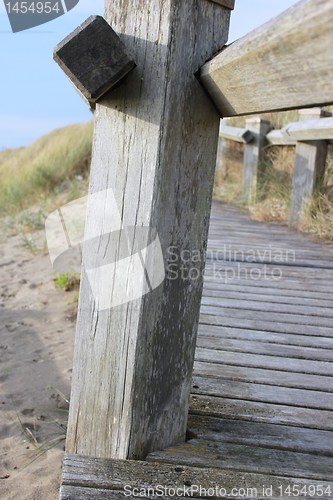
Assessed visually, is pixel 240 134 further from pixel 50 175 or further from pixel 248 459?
pixel 248 459

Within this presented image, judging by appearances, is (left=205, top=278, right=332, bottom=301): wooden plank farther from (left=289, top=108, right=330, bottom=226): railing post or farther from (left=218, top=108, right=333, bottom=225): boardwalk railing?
(left=289, top=108, right=330, bottom=226): railing post

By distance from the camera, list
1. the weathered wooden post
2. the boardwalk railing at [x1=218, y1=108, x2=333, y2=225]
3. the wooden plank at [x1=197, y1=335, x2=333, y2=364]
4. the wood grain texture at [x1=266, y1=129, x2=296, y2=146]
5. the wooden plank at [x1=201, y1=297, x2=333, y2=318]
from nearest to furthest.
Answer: the weathered wooden post
the wooden plank at [x1=197, y1=335, x2=333, y2=364]
the wooden plank at [x1=201, y1=297, x2=333, y2=318]
the boardwalk railing at [x1=218, y1=108, x2=333, y2=225]
the wood grain texture at [x1=266, y1=129, x2=296, y2=146]

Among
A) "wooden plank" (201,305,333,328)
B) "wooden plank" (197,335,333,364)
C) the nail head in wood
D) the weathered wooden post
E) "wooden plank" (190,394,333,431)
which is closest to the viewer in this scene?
the nail head in wood

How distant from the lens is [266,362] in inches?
95.5

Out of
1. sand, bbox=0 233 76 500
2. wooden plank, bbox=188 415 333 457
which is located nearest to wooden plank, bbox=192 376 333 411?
wooden plank, bbox=188 415 333 457

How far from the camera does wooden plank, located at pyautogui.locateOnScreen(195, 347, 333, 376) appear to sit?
237 centimetres

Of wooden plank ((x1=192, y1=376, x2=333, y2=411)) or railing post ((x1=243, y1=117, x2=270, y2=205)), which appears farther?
railing post ((x1=243, y1=117, x2=270, y2=205))

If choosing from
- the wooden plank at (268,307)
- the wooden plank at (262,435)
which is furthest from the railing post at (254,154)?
the wooden plank at (262,435)

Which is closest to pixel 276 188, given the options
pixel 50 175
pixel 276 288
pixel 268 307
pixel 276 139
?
pixel 276 139

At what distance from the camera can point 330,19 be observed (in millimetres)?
932

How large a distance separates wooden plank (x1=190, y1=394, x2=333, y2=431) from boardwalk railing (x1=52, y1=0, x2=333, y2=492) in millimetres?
231

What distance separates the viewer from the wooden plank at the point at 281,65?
0.98 meters

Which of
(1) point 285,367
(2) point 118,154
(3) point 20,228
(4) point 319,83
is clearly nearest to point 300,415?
(1) point 285,367

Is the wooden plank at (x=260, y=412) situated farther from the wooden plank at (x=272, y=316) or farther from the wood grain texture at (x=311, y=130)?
the wood grain texture at (x=311, y=130)
